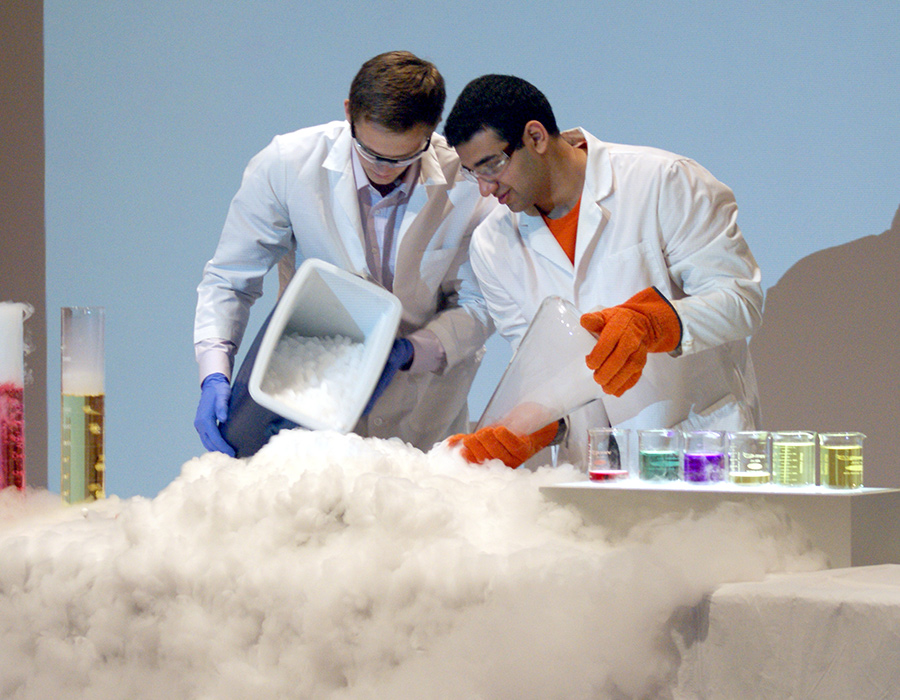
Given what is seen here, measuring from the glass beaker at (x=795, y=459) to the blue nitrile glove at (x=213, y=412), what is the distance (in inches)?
37.8

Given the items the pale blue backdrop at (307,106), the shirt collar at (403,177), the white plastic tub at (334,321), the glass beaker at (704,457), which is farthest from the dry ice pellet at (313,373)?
the pale blue backdrop at (307,106)

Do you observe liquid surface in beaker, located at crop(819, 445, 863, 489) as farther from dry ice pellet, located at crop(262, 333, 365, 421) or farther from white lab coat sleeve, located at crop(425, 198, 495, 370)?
white lab coat sleeve, located at crop(425, 198, 495, 370)

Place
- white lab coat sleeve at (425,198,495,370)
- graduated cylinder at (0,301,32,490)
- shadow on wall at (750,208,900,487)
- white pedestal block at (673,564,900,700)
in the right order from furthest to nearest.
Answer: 1. shadow on wall at (750,208,900,487)
2. white lab coat sleeve at (425,198,495,370)
3. graduated cylinder at (0,301,32,490)
4. white pedestal block at (673,564,900,700)

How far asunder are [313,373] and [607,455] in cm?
57

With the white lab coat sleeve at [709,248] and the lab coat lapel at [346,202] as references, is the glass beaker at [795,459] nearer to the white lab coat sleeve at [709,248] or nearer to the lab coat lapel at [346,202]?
Result: the white lab coat sleeve at [709,248]

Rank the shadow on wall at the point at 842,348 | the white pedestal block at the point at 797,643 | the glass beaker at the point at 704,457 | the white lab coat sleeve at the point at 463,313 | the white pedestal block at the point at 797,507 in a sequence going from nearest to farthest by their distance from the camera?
the white pedestal block at the point at 797,643, the white pedestal block at the point at 797,507, the glass beaker at the point at 704,457, the white lab coat sleeve at the point at 463,313, the shadow on wall at the point at 842,348

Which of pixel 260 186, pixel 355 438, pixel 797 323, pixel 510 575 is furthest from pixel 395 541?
pixel 797 323

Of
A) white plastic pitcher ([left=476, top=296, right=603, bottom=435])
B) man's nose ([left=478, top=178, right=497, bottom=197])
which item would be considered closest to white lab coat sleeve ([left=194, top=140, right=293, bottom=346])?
man's nose ([left=478, top=178, right=497, bottom=197])

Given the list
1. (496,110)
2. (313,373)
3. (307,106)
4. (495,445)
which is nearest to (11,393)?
(313,373)

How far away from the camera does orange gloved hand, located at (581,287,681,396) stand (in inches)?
48.5

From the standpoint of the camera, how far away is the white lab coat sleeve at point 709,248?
1463 millimetres

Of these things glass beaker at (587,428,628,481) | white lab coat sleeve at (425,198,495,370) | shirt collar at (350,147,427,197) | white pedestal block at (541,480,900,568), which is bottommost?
white pedestal block at (541,480,900,568)

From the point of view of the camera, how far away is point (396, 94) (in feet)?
5.19

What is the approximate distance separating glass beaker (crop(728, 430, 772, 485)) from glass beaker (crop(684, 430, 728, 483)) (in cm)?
1
